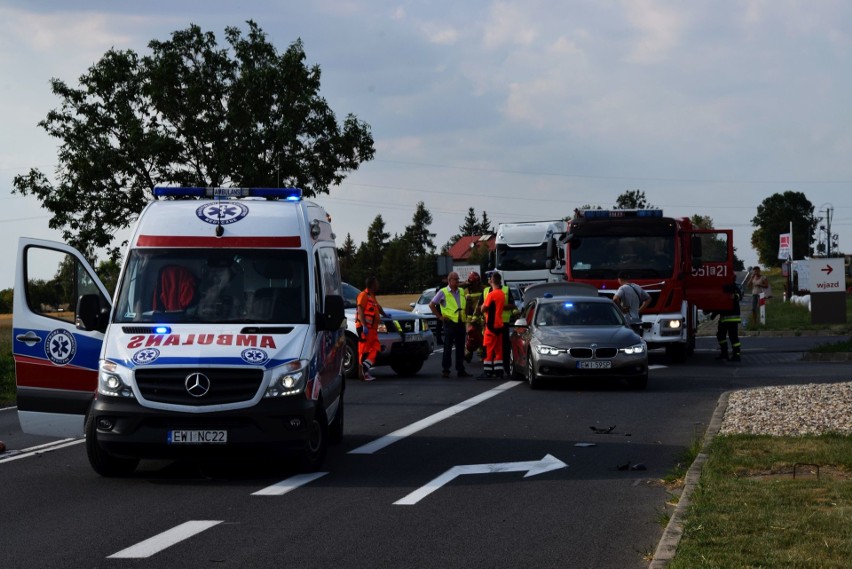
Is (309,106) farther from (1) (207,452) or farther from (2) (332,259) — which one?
(1) (207,452)

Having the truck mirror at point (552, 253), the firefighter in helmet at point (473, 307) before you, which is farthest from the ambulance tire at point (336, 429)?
the truck mirror at point (552, 253)

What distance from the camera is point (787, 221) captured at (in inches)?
6663

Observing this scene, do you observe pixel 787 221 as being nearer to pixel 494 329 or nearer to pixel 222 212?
pixel 494 329

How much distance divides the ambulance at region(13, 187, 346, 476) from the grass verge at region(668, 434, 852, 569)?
3354 millimetres

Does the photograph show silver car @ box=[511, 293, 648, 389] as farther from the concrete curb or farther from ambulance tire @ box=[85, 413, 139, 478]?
ambulance tire @ box=[85, 413, 139, 478]

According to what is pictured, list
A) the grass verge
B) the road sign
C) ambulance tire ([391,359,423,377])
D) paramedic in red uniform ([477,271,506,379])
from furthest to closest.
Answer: the road sign, ambulance tire ([391,359,423,377]), paramedic in red uniform ([477,271,506,379]), the grass verge

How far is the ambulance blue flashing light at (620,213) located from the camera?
1054 inches

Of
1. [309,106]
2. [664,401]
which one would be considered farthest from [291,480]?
[309,106]

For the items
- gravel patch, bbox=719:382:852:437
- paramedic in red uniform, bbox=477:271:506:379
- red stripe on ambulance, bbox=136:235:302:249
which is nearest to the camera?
red stripe on ambulance, bbox=136:235:302:249

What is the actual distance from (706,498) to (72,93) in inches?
1701

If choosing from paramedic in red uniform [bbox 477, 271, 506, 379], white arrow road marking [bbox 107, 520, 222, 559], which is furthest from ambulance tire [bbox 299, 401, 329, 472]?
paramedic in red uniform [bbox 477, 271, 506, 379]

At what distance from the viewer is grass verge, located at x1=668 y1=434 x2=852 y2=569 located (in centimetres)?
695

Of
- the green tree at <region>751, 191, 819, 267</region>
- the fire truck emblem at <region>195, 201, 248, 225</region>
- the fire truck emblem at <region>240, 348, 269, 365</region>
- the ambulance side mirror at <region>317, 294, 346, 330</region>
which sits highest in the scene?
the green tree at <region>751, 191, 819, 267</region>

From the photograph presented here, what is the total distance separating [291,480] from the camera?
10.8 m
